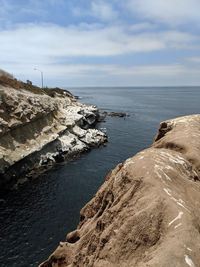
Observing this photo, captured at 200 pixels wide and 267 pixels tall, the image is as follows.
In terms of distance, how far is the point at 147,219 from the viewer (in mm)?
12742

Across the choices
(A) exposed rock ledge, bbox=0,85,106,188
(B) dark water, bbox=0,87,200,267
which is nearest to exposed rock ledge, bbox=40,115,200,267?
(B) dark water, bbox=0,87,200,267

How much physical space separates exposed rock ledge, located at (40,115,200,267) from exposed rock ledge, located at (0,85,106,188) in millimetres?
37347

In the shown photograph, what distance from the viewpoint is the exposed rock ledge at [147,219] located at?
1123 cm

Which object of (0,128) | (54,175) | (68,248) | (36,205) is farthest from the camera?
(54,175)

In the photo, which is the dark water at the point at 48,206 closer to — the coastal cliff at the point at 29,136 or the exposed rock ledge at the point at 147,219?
the coastal cliff at the point at 29,136

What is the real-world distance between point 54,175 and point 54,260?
4276cm

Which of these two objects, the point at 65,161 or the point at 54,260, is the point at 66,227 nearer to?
the point at 54,260

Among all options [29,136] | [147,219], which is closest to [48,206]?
[29,136]

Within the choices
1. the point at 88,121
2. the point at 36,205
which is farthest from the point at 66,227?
the point at 88,121

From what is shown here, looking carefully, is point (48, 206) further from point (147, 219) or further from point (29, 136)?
point (147, 219)

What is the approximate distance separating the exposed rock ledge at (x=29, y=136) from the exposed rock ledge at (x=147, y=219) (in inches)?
1470

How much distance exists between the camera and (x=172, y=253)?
10500 mm

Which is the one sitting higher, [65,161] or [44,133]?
[44,133]

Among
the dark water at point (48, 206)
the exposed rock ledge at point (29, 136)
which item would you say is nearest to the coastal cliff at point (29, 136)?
the exposed rock ledge at point (29, 136)
